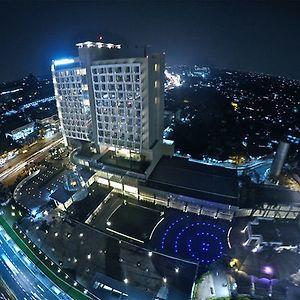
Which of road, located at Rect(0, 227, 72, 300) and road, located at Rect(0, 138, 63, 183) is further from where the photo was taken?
road, located at Rect(0, 138, 63, 183)

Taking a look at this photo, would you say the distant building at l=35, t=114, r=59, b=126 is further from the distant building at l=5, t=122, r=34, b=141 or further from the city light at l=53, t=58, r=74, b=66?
the city light at l=53, t=58, r=74, b=66

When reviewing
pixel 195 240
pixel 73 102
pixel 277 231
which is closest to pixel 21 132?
pixel 73 102

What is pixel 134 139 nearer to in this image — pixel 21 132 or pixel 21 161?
pixel 21 161

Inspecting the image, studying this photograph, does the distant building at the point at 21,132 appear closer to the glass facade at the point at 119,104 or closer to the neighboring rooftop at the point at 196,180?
the glass facade at the point at 119,104

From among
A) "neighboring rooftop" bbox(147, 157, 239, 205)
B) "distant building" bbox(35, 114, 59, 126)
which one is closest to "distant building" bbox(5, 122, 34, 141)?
"distant building" bbox(35, 114, 59, 126)

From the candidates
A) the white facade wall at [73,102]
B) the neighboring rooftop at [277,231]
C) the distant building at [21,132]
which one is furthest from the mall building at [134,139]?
the distant building at [21,132]

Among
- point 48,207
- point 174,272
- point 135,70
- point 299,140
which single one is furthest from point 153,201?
point 299,140
